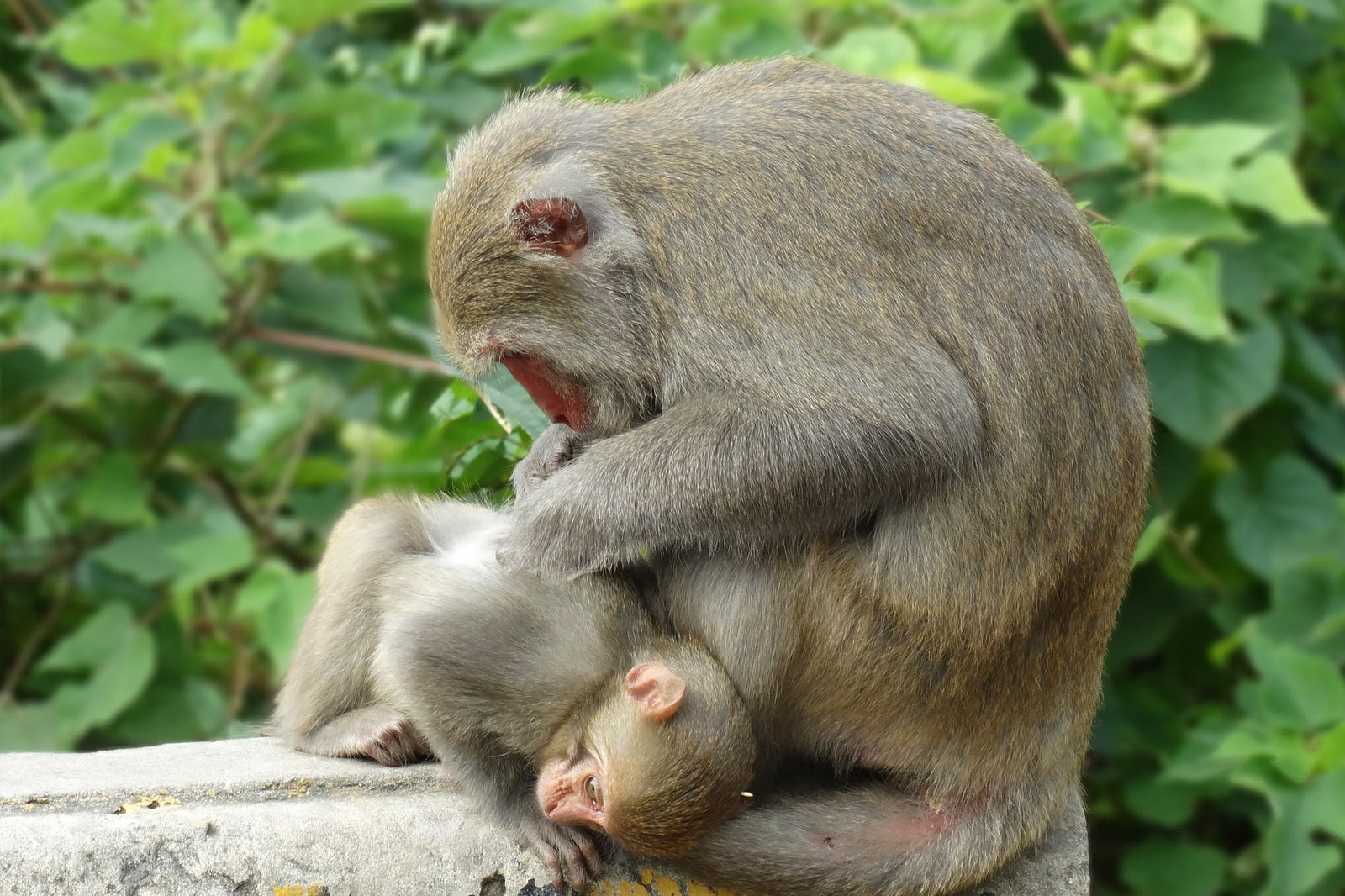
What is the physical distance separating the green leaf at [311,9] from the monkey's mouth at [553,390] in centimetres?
242

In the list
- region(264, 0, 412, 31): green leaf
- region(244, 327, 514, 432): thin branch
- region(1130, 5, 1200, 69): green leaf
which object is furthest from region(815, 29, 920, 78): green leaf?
region(244, 327, 514, 432): thin branch

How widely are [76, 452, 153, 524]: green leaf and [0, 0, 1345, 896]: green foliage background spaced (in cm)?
2

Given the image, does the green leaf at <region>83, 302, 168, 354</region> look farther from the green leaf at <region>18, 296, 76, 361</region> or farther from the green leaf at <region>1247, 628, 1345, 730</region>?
the green leaf at <region>1247, 628, 1345, 730</region>

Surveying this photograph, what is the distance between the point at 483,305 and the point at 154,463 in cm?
317

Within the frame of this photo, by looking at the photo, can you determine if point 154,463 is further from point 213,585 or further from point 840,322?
point 840,322

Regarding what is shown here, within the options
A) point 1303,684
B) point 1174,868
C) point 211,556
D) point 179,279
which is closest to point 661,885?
point 1303,684

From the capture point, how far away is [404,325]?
5.47 metres

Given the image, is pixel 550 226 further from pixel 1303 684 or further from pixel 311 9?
pixel 1303 684

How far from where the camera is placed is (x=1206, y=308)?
421 centimetres

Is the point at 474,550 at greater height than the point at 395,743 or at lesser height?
greater

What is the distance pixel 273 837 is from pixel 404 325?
9.64 feet

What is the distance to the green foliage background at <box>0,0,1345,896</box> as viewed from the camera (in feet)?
16.5

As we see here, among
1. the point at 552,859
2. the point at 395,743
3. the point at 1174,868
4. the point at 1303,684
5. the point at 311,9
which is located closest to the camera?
the point at 552,859

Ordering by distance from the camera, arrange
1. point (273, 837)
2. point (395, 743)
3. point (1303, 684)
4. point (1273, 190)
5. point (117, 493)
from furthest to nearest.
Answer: point (117, 493), point (1273, 190), point (1303, 684), point (395, 743), point (273, 837)
